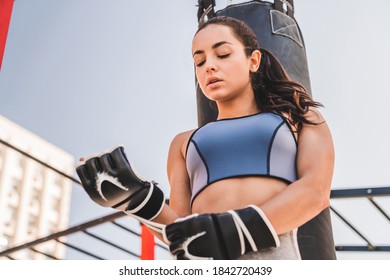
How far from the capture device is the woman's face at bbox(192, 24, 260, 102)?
1.29 meters

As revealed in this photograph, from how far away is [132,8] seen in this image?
8.20 feet

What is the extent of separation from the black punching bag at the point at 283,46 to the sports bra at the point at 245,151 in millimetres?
210

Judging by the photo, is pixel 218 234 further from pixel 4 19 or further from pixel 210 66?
pixel 4 19

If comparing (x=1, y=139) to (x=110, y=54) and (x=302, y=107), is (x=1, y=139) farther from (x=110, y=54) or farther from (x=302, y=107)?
(x=302, y=107)

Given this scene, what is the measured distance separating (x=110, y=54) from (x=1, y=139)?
0.89 metres

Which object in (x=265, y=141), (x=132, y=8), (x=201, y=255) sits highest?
(x=132, y=8)

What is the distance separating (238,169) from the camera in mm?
1188

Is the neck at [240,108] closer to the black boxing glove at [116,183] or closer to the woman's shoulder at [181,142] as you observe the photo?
the woman's shoulder at [181,142]

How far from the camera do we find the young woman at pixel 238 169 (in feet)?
3.39

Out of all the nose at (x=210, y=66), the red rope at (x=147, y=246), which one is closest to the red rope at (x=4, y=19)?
the nose at (x=210, y=66)

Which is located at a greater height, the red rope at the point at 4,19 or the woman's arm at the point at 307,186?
the red rope at the point at 4,19

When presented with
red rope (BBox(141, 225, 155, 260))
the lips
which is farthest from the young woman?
red rope (BBox(141, 225, 155, 260))

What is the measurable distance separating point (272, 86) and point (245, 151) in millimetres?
246

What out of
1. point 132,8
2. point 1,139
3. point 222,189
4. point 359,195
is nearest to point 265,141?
point 222,189
